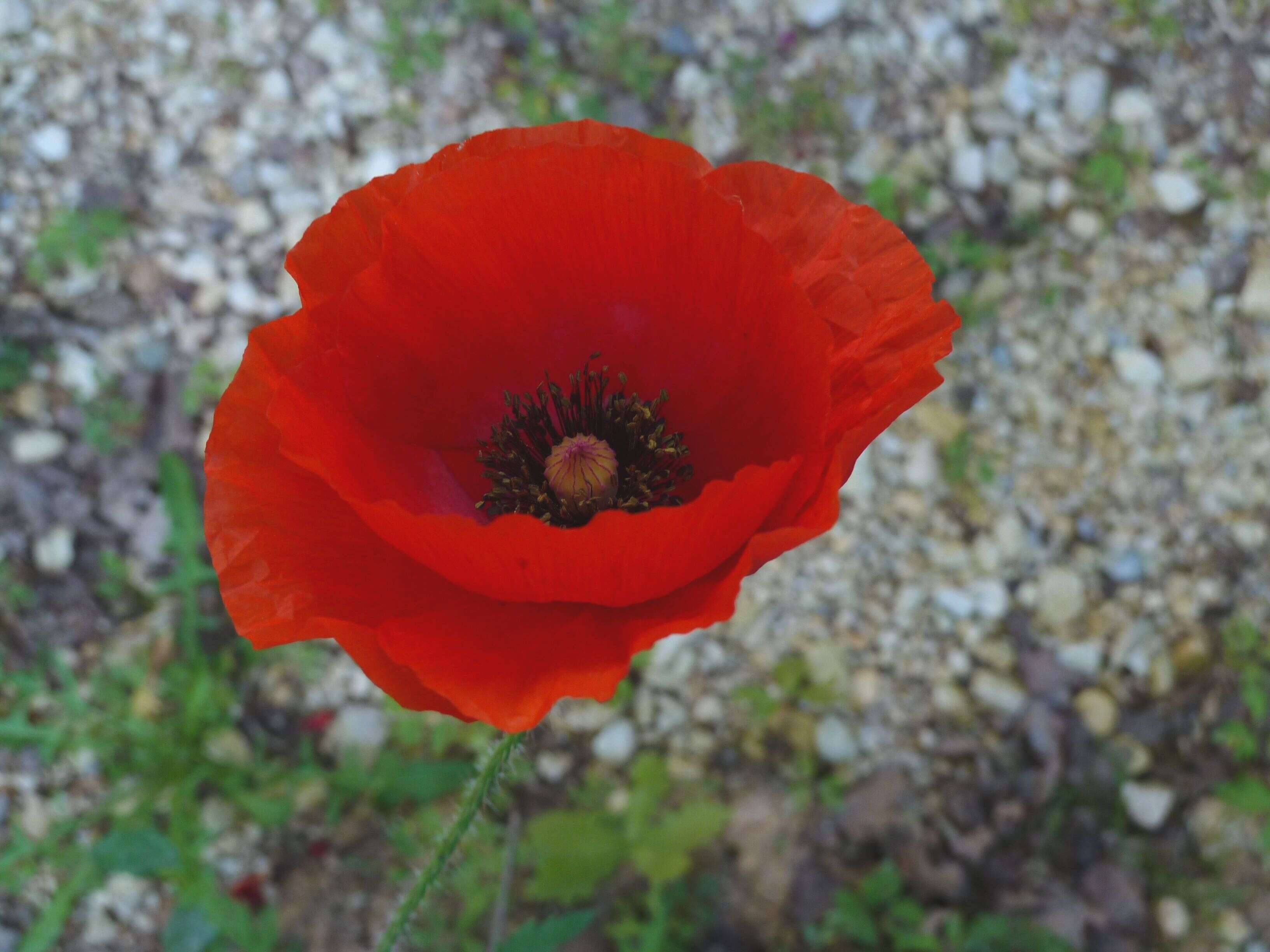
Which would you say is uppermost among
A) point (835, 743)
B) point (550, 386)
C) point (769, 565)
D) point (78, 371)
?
point (78, 371)

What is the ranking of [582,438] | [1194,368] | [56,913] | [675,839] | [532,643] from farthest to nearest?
[1194,368]
[56,913]
[675,839]
[582,438]
[532,643]

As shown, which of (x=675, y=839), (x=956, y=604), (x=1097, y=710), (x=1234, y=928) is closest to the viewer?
(x=675, y=839)

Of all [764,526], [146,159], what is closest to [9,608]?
[146,159]

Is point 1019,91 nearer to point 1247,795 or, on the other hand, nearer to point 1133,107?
point 1133,107

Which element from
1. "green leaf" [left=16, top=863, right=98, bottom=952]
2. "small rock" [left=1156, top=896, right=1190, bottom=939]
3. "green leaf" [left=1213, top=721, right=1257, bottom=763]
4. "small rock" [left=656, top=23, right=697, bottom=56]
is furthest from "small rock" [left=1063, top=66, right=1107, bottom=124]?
"green leaf" [left=16, top=863, right=98, bottom=952]

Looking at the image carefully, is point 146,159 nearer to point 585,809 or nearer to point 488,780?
point 585,809

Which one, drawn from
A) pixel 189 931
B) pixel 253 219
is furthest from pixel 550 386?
pixel 253 219
